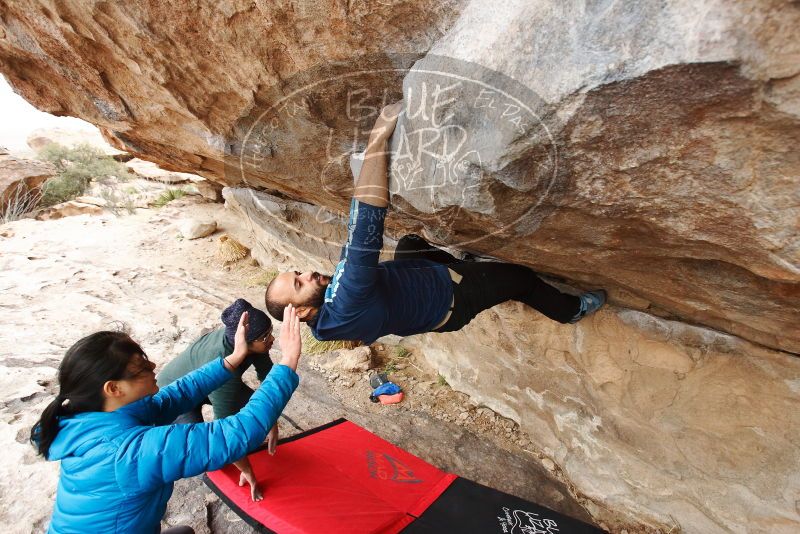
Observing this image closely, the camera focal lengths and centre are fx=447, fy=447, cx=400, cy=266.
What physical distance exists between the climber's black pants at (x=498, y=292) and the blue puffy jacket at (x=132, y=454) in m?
0.92

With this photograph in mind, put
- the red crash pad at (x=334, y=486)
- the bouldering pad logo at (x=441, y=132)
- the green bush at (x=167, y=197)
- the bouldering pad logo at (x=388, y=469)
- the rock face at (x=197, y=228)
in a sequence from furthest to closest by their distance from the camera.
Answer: the green bush at (x=167, y=197) < the rock face at (x=197, y=228) < the bouldering pad logo at (x=388, y=469) < the red crash pad at (x=334, y=486) < the bouldering pad logo at (x=441, y=132)

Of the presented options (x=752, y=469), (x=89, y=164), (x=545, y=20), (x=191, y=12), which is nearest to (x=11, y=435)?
(x=191, y=12)

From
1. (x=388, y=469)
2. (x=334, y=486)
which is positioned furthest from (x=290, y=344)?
(x=388, y=469)

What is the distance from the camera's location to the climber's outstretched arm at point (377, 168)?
1.59 m

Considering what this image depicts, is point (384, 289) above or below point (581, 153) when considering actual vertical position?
below

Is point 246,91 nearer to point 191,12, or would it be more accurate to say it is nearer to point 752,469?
point 191,12

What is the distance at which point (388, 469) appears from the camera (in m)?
2.76

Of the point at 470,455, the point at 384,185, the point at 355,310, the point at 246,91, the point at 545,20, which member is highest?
the point at 545,20

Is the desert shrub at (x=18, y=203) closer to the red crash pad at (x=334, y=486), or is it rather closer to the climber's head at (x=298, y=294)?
the red crash pad at (x=334, y=486)

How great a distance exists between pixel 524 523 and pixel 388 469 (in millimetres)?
836

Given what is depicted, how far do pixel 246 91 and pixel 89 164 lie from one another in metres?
11.8

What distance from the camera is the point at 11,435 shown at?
291 centimetres

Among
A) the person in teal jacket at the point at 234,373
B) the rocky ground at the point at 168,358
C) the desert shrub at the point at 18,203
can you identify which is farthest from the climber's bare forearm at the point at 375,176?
the desert shrub at the point at 18,203

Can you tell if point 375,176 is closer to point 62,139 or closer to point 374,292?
point 374,292
